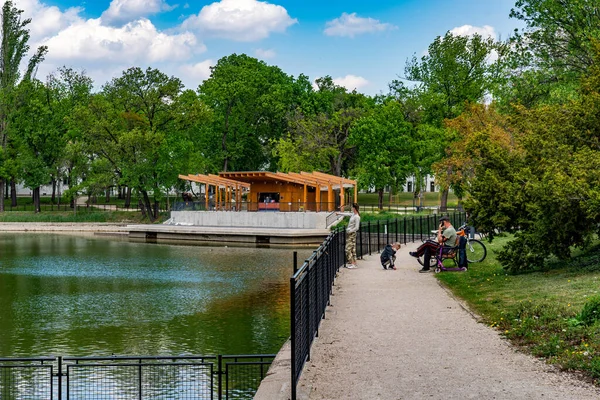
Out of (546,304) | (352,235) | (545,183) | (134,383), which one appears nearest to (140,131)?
(352,235)

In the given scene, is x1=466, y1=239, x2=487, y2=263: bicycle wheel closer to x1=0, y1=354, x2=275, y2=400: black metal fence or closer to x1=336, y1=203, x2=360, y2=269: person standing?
x1=336, y1=203, x2=360, y2=269: person standing

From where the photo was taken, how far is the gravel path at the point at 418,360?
7.89 meters

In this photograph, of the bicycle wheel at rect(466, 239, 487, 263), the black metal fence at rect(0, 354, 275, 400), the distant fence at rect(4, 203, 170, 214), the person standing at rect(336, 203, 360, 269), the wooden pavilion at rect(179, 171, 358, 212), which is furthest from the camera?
the distant fence at rect(4, 203, 170, 214)

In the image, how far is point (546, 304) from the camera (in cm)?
1229

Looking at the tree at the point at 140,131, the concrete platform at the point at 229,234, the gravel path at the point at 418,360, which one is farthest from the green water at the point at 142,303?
the tree at the point at 140,131

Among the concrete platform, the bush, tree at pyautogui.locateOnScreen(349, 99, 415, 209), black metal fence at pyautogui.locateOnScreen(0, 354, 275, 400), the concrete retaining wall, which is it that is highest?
tree at pyautogui.locateOnScreen(349, 99, 415, 209)

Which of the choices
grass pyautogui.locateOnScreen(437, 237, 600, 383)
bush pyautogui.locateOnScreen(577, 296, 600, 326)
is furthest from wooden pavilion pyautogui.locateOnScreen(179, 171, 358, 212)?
bush pyautogui.locateOnScreen(577, 296, 600, 326)

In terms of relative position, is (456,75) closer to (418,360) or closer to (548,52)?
(548,52)

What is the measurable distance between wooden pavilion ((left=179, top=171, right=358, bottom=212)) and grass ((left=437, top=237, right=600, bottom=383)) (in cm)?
3699

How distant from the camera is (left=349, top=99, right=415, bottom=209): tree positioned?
224 ft

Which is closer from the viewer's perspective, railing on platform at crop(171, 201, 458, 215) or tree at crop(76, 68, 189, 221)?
railing on platform at crop(171, 201, 458, 215)

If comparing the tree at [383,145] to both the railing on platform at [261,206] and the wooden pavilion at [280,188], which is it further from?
the railing on platform at [261,206]

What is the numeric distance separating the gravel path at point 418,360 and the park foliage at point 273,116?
1932 centimetres

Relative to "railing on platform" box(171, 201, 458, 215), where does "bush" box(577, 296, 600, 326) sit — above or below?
below
